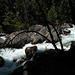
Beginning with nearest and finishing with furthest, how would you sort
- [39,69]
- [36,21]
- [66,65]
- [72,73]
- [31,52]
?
[72,73]
[66,65]
[39,69]
[31,52]
[36,21]

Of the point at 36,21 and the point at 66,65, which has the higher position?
the point at 36,21

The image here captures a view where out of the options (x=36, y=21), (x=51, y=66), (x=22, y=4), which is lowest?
(x=51, y=66)

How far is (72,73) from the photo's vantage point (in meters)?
1.95

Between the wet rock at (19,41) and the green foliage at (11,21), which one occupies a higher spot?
the green foliage at (11,21)

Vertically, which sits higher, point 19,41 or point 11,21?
point 11,21

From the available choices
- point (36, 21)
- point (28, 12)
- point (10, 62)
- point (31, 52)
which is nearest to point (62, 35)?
point (31, 52)

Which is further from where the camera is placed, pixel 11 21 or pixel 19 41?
pixel 19 41

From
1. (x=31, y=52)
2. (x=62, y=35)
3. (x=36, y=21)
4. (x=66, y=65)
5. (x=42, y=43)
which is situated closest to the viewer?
(x=66, y=65)

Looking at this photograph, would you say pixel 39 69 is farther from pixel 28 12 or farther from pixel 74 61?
pixel 28 12

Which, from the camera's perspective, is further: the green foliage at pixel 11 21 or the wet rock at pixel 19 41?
the wet rock at pixel 19 41

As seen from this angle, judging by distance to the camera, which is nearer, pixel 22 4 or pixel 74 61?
pixel 74 61

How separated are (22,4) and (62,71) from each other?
992 inches

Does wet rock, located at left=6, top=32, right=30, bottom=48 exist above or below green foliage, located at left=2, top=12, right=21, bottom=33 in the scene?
below

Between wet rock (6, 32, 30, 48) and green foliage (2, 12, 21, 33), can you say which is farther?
wet rock (6, 32, 30, 48)
